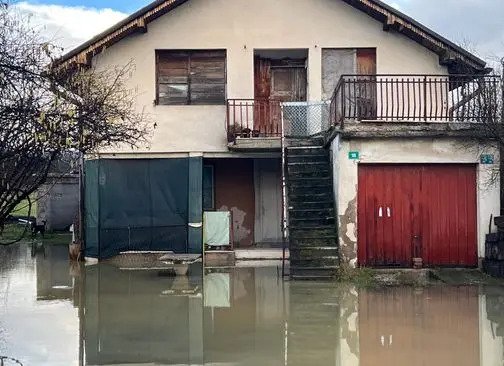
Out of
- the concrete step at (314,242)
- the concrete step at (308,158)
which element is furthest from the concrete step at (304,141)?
the concrete step at (314,242)

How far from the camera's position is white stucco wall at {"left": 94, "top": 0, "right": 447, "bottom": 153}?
58.6 ft

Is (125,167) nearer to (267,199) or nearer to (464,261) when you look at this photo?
(267,199)

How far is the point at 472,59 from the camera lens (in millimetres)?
17406

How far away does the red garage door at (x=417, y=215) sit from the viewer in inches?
557

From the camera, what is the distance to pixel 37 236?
2669cm

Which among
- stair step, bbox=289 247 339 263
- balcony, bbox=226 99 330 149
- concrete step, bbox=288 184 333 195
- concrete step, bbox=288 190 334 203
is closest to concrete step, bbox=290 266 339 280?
stair step, bbox=289 247 339 263

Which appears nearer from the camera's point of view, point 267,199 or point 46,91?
point 46,91

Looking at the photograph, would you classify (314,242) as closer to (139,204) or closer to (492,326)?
(492,326)

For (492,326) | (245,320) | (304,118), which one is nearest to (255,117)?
(304,118)

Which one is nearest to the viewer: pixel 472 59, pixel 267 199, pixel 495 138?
pixel 495 138

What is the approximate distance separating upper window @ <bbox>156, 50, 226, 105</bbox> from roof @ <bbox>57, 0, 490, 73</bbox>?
1.12 m

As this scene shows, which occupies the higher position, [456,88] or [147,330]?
[456,88]

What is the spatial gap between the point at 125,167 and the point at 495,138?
362 inches

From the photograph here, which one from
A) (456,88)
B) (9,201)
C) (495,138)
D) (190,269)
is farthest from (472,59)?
(9,201)
